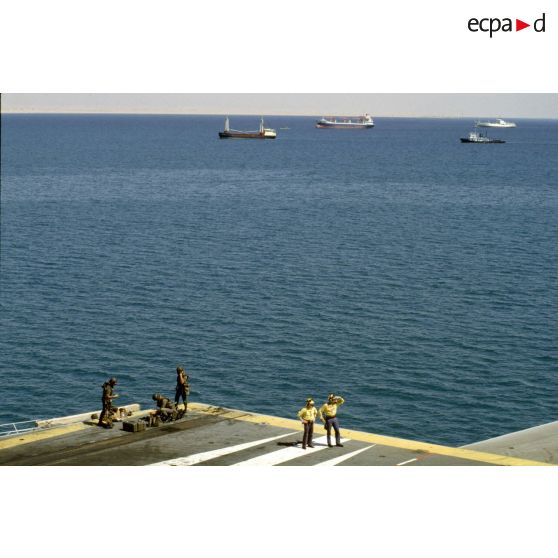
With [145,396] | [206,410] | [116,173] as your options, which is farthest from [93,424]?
[116,173]

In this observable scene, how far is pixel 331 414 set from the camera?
31938mm

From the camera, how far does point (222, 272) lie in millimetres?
89438

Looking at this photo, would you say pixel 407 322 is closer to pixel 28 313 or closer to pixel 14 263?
pixel 28 313

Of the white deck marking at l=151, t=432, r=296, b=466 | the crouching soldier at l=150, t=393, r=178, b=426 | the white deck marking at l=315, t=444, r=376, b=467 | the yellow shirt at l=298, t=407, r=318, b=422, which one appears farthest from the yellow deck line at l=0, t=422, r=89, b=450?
the white deck marking at l=315, t=444, r=376, b=467

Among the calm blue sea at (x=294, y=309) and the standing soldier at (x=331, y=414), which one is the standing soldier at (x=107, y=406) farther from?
the calm blue sea at (x=294, y=309)

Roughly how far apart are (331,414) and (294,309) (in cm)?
4130

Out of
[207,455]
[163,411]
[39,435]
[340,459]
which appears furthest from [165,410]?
[340,459]

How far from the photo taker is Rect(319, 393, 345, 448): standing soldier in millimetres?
31489

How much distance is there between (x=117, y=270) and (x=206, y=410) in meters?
53.3

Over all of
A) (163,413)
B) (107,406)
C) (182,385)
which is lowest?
(163,413)

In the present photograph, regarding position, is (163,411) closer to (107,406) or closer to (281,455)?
(107,406)

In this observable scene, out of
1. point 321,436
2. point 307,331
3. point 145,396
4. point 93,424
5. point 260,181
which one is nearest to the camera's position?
point 321,436

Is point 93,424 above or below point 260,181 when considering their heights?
below

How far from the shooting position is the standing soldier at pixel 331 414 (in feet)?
103
